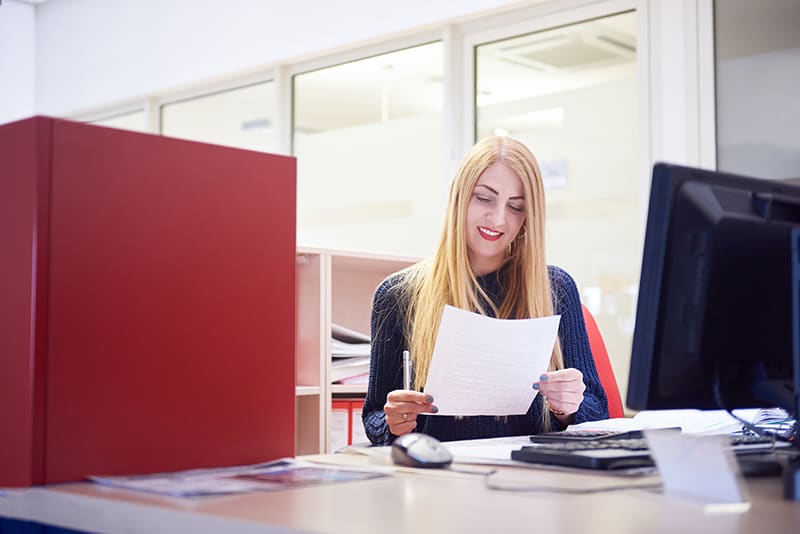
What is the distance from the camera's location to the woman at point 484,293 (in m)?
2.04

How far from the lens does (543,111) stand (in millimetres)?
4191

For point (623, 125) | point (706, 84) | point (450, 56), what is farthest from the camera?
point (450, 56)

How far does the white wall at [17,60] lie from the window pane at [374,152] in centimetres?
220

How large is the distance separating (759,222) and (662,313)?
6.9 inches

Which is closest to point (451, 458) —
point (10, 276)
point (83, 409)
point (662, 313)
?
point (662, 313)

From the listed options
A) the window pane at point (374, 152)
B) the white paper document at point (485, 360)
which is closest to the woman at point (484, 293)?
the white paper document at point (485, 360)

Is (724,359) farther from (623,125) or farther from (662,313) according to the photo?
(623,125)

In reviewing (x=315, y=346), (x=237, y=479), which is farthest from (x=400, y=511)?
(x=315, y=346)

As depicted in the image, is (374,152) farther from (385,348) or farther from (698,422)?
(698,422)

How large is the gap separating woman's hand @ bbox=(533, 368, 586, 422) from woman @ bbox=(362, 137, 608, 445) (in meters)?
0.27

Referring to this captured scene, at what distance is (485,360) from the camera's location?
1.59 m

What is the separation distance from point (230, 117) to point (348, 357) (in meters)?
3.24

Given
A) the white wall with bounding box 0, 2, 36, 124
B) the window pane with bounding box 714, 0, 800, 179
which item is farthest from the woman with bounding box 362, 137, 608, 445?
the white wall with bounding box 0, 2, 36, 124

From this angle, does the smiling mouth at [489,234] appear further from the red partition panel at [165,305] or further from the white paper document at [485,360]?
the red partition panel at [165,305]
